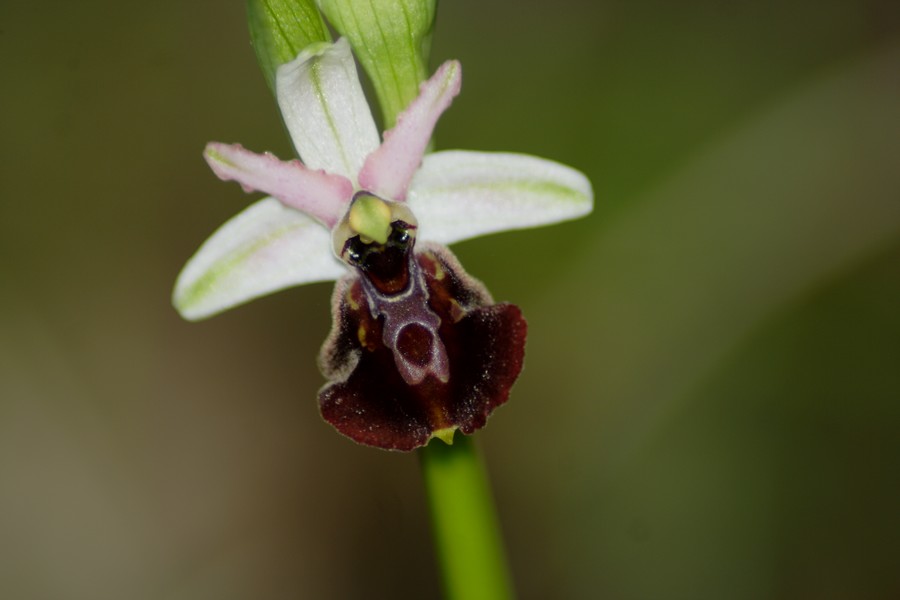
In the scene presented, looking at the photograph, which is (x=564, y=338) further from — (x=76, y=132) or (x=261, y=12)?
(x=261, y=12)

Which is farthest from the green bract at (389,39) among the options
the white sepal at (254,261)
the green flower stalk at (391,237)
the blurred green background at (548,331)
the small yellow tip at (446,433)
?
the blurred green background at (548,331)

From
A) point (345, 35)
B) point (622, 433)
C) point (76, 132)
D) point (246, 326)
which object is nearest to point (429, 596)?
point (622, 433)

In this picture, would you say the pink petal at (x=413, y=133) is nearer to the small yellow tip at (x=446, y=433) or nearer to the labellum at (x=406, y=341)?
the labellum at (x=406, y=341)

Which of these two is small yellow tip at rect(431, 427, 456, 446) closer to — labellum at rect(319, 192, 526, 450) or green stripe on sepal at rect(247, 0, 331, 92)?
labellum at rect(319, 192, 526, 450)

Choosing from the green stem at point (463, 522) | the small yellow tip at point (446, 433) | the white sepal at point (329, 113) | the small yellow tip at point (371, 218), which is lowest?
the green stem at point (463, 522)

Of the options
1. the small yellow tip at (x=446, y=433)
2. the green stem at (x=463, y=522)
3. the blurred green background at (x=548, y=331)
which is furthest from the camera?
the blurred green background at (x=548, y=331)

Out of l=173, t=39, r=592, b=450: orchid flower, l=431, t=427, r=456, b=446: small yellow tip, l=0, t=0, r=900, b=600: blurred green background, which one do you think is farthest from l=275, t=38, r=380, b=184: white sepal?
l=0, t=0, r=900, b=600: blurred green background
